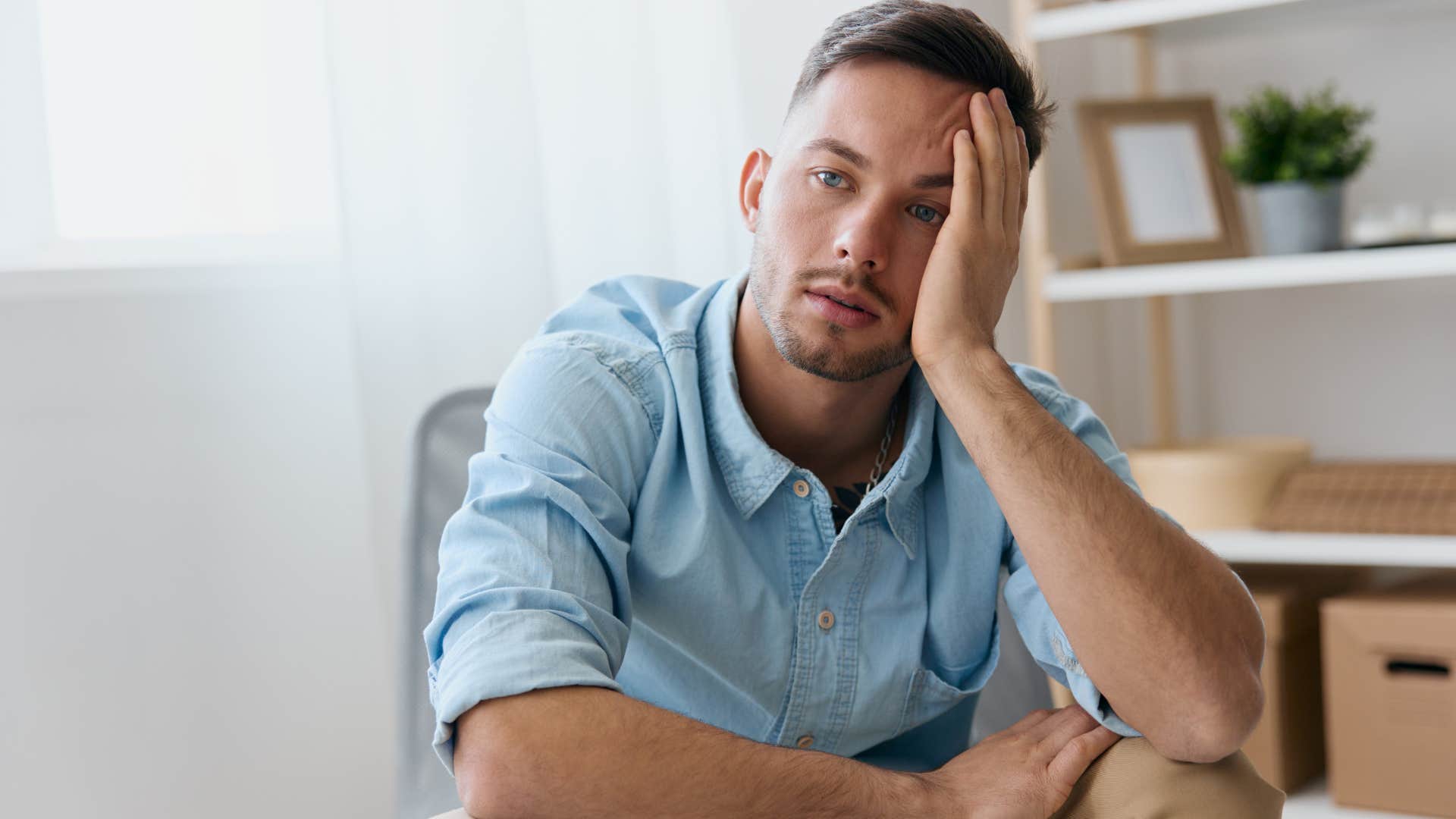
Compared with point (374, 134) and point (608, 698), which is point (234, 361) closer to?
point (374, 134)

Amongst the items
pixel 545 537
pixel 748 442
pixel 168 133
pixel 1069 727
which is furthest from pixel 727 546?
pixel 168 133

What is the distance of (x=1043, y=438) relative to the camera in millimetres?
1138

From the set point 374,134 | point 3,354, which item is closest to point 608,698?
point 3,354

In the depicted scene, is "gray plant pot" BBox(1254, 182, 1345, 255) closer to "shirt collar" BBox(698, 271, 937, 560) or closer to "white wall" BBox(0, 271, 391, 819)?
"shirt collar" BBox(698, 271, 937, 560)

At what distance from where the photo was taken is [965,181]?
1.22 metres

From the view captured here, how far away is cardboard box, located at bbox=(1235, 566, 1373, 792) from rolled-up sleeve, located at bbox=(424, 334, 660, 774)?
1.28m

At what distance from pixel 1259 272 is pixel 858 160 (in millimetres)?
1081

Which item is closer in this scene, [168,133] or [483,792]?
[483,792]

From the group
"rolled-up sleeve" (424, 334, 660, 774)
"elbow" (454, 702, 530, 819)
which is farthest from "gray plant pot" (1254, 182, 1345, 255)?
"elbow" (454, 702, 530, 819)

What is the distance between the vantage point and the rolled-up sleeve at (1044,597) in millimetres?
1195

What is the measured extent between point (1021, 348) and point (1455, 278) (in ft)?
2.35

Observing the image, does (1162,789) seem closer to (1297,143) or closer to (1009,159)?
(1009,159)

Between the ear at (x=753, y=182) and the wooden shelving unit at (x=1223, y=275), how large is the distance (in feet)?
3.19

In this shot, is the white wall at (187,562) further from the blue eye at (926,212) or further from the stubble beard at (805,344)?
the blue eye at (926,212)
